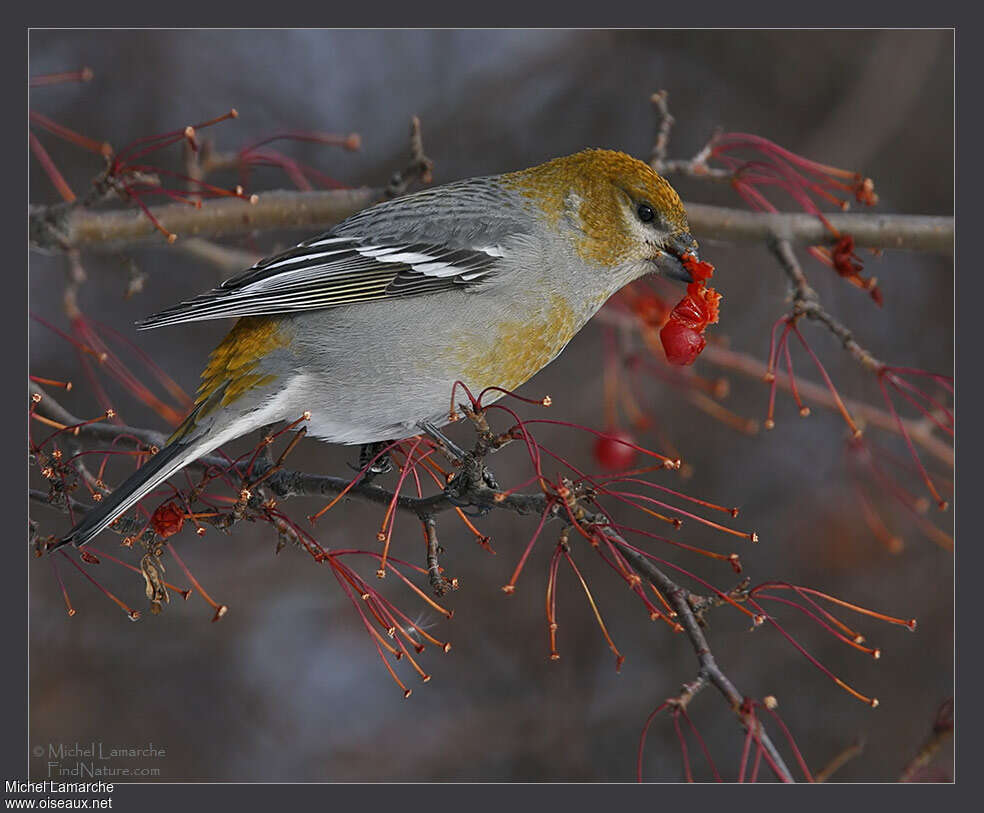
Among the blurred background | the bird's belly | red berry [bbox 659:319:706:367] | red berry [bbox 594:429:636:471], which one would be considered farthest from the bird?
red berry [bbox 594:429:636:471]

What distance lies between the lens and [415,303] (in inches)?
101

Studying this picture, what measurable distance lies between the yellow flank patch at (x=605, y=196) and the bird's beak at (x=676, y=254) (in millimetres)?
32

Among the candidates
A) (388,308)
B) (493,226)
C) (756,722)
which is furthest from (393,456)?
(756,722)

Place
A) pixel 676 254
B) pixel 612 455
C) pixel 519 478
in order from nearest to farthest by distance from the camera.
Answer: pixel 676 254, pixel 612 455, pixel 519 478

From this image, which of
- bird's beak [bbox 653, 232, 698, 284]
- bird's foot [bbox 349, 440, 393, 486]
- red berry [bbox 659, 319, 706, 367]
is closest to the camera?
red berry [bbox 659, 319, 706, 367]

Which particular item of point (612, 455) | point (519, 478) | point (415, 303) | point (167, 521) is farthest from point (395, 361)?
point (519, 478)

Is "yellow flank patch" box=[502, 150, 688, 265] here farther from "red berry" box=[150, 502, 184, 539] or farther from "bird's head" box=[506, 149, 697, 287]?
"red berry" box=[150, 502, 184, 539]

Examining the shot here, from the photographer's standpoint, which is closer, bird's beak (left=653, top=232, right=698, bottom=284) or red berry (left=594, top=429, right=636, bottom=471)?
bird's beak (left=653, top=232, right=698, bottom=284)

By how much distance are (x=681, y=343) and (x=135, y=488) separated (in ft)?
4.31

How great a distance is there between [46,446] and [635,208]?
65.3 inches

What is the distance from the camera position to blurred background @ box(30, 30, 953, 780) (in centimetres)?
335

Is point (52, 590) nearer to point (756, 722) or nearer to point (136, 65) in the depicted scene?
point (136, 65)

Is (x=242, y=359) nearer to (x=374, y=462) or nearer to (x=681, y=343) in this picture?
(x=374, y=462)

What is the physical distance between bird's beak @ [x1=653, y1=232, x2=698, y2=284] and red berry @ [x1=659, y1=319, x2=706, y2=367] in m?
0.28
